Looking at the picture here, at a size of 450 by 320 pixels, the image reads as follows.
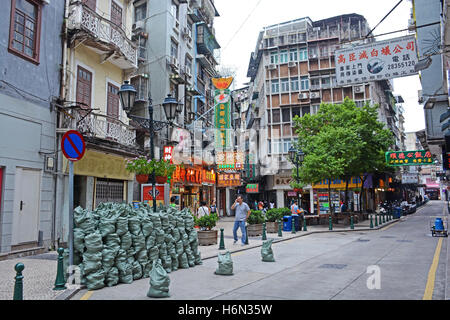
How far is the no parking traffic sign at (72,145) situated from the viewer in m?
6.85

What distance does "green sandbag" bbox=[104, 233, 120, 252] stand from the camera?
7277 millimetres

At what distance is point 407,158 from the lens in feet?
92.7

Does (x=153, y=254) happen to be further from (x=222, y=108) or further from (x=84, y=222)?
(x=222, y=108)

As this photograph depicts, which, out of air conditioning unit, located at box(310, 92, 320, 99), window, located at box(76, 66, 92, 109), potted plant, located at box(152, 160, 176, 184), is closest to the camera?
potted plant, located at box(152, 160, 176, 184)

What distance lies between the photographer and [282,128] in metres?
40.1

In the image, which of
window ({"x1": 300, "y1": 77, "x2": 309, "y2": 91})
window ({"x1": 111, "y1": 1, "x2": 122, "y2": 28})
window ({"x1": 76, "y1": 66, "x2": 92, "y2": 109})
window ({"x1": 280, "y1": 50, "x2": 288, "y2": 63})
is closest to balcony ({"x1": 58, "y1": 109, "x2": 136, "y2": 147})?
window ({"x1": 76, "y1": 66, "x2": 92, "y2": 109})

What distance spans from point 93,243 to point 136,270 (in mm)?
1255

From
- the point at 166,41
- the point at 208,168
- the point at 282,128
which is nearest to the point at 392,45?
the point at 166,41

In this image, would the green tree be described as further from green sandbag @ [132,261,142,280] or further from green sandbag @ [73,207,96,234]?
green sandbag @ [73,207,96,234]

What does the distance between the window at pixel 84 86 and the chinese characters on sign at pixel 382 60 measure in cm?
1032

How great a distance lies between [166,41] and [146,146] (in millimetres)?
8440

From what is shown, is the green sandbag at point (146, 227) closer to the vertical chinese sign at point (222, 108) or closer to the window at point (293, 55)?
the vertical chinese sign at point (222, 108)

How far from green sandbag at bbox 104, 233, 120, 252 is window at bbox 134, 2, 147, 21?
23.6 meters
